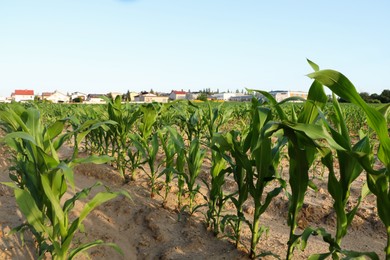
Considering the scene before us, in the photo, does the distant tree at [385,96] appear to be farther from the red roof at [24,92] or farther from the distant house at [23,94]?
the red roof at [24,92]

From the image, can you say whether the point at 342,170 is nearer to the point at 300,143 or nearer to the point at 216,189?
the point at 300,143

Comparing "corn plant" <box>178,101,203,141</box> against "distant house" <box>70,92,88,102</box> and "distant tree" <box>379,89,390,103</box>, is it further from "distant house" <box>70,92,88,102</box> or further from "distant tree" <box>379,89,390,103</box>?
"distant house" <box>70,92,88,102</box>

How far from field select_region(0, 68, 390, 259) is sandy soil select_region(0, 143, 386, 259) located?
11 mm

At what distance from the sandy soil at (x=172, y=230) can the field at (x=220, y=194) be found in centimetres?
1

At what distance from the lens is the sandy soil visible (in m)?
2.65

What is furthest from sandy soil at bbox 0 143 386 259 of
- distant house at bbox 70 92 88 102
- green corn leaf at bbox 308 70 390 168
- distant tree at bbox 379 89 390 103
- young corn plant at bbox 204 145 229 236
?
distant house at bbox 70 92 88 102

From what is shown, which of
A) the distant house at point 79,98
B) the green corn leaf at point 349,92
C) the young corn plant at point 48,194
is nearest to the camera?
the green corn leaf at point 349,92

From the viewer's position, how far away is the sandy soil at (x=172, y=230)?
8.68 feet

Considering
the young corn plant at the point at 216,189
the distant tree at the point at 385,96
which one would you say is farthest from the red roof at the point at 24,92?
the young corn plant at the point at 216,189

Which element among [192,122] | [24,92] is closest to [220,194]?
[192,122]

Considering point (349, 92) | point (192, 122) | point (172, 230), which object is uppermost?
point (349, 92)

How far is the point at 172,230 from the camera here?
3.05 metres

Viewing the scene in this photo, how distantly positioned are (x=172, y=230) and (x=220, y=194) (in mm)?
604

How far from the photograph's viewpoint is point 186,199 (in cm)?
371
